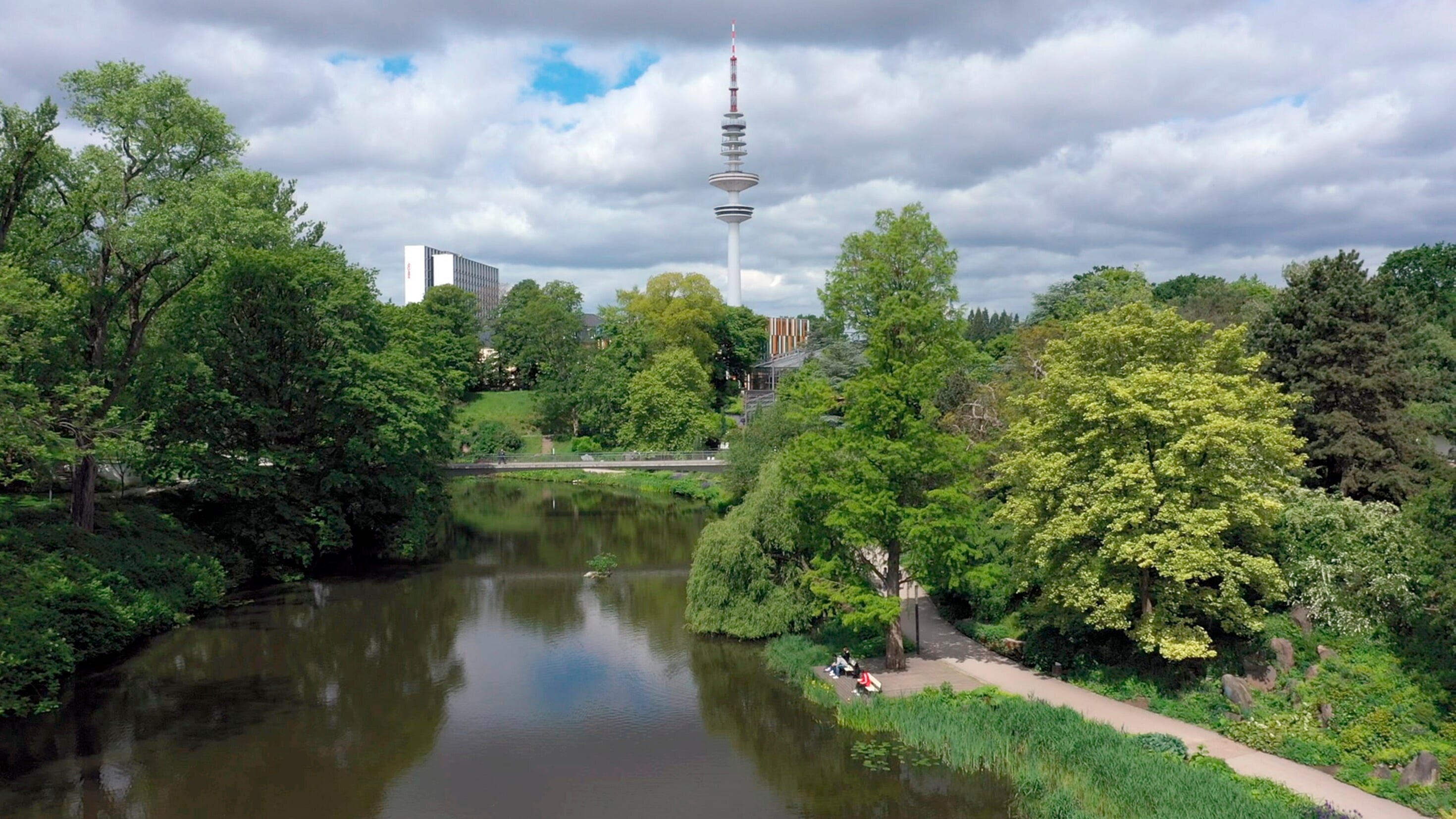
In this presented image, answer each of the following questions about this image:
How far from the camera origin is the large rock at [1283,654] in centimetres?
1972

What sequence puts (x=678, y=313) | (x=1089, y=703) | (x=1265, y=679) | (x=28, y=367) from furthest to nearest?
(x=678, y=313)
(x=28, y=367)
(x=1089, y=703)
(x=1265, y=679)

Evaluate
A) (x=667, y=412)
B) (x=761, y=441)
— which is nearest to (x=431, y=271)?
(x=667, y=412)

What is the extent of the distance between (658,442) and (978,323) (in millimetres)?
77945

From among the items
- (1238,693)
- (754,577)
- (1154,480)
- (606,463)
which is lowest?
(1238,693)

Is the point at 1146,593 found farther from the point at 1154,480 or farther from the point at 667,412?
the point at 667,412

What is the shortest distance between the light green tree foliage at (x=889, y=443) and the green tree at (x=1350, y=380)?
409 inches

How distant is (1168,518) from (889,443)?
237 inches

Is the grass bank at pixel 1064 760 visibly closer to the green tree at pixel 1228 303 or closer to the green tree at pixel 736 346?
the green tree at pixel 1228 303

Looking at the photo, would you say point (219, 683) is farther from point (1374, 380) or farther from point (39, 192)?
point (1374, 380)

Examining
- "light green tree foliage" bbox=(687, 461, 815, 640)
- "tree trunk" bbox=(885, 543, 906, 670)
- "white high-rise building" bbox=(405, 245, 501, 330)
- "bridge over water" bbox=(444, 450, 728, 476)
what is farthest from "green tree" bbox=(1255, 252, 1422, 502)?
"white high-rise building" bbox=(405, 245, 501, 330)

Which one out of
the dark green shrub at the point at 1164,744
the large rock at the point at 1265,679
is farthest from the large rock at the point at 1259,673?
the dark green shrub at the point at 1164,744

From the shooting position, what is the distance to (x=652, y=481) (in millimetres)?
63000

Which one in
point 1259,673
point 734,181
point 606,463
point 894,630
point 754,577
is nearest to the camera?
point 1259,673

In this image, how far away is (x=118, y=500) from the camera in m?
33.2
